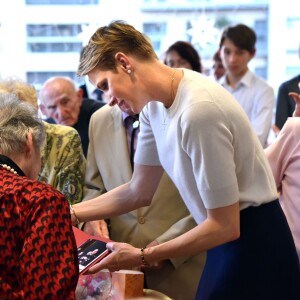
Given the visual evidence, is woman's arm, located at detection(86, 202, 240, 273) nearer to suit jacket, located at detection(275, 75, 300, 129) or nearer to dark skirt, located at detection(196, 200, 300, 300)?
dark skirt, located at detection(196, 200, 300, 300)

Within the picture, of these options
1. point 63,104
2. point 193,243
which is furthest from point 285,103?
point 193,243

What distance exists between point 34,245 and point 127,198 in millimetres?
844

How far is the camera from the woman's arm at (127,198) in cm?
232

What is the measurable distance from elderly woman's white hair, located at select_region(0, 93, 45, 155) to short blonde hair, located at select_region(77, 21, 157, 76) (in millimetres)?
246

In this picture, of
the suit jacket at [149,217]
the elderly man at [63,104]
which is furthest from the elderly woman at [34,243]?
the elderly man at [63,104]

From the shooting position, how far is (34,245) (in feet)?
5.03

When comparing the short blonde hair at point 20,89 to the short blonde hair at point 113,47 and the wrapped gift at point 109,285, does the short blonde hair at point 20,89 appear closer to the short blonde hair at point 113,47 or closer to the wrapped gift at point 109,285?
the short blonde hair at point 113,47

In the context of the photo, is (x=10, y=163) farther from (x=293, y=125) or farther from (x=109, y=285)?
(x=293, y=125)

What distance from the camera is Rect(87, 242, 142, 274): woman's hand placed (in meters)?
1.97

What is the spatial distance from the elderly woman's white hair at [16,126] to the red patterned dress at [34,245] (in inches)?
6.1

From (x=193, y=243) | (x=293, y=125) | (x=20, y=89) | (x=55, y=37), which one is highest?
(x=55, y=37)

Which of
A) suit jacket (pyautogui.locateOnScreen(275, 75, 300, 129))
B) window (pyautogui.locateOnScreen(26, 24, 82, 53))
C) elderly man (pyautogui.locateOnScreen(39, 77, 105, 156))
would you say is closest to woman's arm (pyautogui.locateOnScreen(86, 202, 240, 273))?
elderly man (pyautogui.locateOnScreen(39, 77, 105, 156))

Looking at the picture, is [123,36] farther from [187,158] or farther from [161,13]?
[161,13]

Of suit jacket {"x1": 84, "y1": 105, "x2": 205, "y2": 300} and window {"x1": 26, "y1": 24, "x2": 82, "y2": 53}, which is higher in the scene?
window {"x1": 26, "y1": 24, "x2": 82, "y2": 53}
